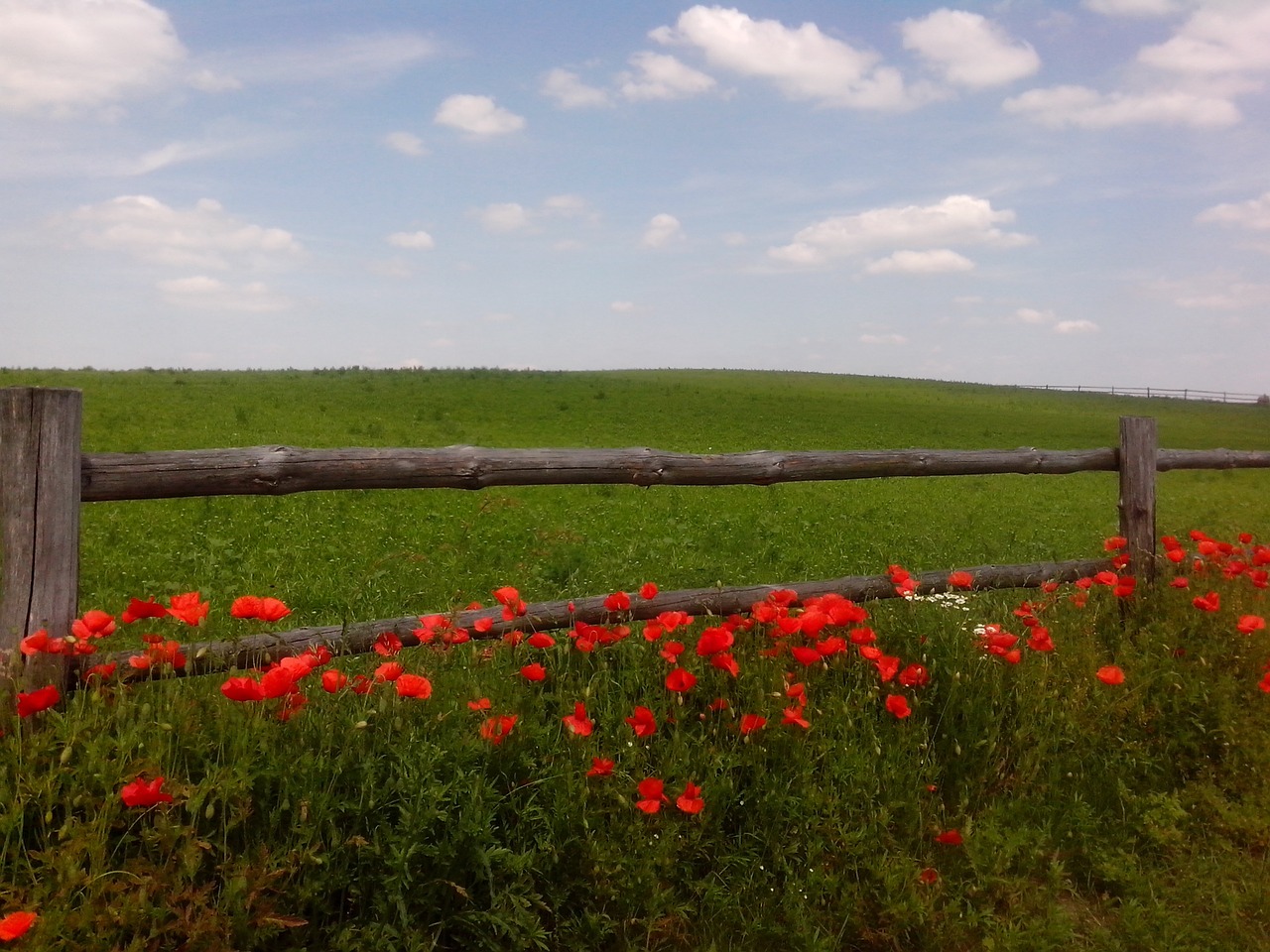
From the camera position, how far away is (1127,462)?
6.48m

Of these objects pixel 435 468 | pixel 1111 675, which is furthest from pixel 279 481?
pixel 1111 675

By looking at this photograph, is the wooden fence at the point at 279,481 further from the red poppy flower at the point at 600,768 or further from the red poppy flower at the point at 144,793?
the red poppy flower at the point at 600,768

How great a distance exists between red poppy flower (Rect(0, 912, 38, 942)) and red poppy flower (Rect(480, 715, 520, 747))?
128cm

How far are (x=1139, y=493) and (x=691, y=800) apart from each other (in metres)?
4.62

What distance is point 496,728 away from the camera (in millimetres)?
3104

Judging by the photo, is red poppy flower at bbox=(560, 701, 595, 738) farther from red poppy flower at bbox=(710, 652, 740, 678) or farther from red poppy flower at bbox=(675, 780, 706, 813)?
red poppy flower at bbox=(710, 652, 740, 678)

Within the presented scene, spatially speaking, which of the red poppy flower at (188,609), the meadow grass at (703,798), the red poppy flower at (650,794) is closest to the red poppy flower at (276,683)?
the meadow grass at (703,798)

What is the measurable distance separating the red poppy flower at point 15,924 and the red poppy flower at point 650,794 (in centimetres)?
166

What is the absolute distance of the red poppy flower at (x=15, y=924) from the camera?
7.26ft

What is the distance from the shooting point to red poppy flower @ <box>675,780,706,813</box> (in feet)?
10.4

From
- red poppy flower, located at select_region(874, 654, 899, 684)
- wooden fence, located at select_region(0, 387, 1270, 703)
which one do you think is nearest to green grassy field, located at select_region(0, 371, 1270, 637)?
wooden fence, located at select_region(0, 387, 1270, 703)

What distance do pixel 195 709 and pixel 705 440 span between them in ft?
69.7

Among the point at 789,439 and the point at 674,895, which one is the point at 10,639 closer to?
the point at 674,895

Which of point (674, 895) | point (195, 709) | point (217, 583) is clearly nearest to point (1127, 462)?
point (674, 895)
